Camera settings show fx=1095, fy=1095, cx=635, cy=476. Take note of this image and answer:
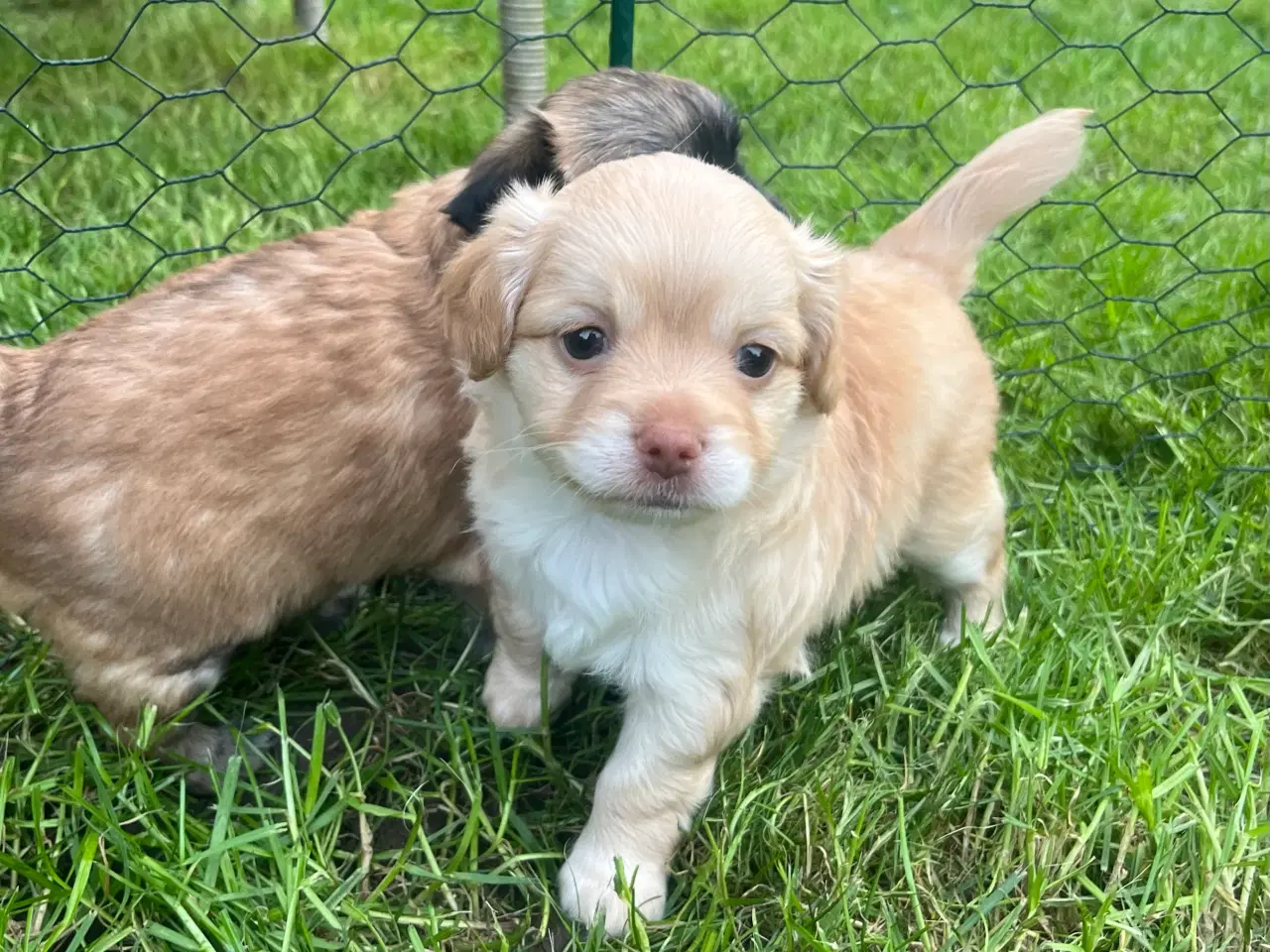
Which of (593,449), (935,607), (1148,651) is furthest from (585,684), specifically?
(1148,651)

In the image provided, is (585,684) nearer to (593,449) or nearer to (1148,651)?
(593,449)

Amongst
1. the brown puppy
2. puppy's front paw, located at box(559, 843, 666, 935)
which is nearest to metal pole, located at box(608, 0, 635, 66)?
the brown puppy

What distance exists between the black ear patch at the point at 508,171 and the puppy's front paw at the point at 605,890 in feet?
3.75

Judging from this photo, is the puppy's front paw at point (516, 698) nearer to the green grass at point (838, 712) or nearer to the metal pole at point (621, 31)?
the green grass at point (838, 712)

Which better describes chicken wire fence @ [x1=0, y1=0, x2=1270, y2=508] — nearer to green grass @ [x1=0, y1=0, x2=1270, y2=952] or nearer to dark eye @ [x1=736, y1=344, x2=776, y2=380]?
green grass @ [x1=0, y1=0, x2=1270, y2=952]

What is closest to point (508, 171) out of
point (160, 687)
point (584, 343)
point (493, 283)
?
point (493, 283)

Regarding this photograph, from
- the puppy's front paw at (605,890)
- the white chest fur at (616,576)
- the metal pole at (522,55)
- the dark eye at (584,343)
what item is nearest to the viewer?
the dark eye at (584,343)

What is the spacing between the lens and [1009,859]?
193 centimetres

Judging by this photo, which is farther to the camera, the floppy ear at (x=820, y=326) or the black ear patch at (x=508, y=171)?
the black ear patch at (x=508, y=171)

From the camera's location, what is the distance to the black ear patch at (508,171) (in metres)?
2.03

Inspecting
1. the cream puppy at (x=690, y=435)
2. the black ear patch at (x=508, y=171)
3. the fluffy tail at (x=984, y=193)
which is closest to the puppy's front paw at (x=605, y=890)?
the cream puppy at (x=690, y=435)

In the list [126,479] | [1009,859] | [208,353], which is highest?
[208,353]

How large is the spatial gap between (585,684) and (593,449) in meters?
0.97

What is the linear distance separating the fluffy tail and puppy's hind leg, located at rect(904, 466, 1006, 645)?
41cm
